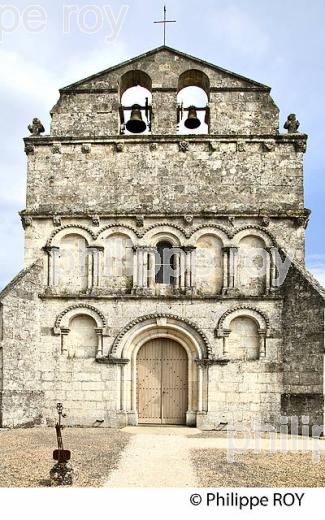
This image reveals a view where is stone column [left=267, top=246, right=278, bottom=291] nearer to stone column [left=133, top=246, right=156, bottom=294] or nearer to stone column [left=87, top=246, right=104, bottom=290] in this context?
stone column [left=133, top=246, right=156, bottom=294]

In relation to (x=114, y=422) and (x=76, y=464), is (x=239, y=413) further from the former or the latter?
(x=76, y=464)

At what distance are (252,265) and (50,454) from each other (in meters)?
8.04

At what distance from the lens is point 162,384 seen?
16.6 m

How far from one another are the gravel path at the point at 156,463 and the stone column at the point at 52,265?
4.85 meters

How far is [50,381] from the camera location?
54.0 feet

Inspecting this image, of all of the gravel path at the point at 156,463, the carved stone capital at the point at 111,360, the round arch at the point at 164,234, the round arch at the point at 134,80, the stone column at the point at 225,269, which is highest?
the round arch at the point at 134,80

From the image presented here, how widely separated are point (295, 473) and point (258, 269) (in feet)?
25.8

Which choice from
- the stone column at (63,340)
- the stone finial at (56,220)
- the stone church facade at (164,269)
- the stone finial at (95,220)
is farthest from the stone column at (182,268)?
the stone finial at (56,220)

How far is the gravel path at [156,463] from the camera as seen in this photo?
29.6 ft

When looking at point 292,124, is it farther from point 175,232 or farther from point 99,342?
point 99,342

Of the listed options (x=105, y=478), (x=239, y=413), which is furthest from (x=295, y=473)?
(x=239, y=413)

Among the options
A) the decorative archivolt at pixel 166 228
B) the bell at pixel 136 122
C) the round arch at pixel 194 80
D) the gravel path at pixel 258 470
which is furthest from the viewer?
the bell at pixel 136 122

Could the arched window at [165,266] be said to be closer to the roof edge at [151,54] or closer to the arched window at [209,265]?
the arched window at [209,265]

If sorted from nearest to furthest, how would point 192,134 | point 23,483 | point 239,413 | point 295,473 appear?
point 23,483
point 295,473
point 239,413
point 192,134
